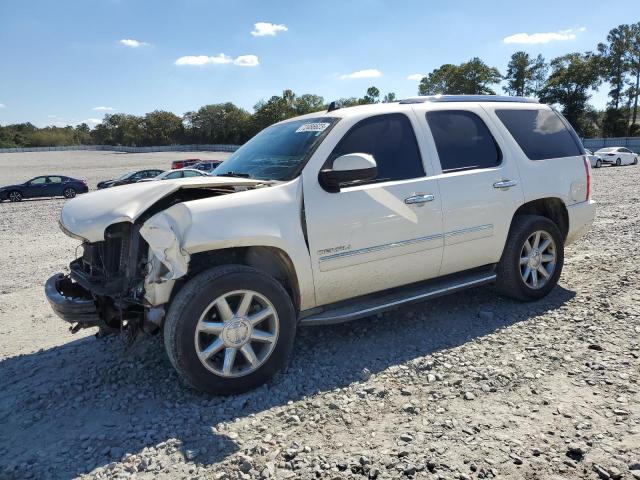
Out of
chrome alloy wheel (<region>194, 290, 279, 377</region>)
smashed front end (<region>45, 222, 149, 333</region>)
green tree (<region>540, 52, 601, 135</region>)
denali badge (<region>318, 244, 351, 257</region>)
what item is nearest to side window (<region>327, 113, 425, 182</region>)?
denali badge (<region>318, 244, 351, 257</region>)

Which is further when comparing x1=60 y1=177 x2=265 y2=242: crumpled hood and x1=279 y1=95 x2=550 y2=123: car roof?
x1=279 y1=95 x2=550 y2=123: car roof

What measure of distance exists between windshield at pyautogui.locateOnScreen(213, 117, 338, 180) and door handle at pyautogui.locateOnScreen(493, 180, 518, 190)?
5.40ft

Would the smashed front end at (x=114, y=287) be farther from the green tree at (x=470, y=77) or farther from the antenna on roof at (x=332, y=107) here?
the green tree at (x=470, y=77)

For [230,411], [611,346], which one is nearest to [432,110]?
[611,346]

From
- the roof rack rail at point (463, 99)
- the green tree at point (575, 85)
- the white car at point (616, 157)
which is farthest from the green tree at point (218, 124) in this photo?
the roof rack rail at point (463, 99)

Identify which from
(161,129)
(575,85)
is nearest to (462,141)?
(575,85)

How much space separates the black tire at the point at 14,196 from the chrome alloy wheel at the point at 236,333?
24152 millimetres

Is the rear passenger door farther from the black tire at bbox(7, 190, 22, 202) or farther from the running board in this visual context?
the black tire at bbox(7, 190, 22, 202)

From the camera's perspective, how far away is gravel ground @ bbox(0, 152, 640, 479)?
2654 mm

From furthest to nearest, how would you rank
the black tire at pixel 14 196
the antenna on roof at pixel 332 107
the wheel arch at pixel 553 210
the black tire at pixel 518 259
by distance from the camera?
the black tire at pixel 14 196
the wheel arch at pixel 553 210
the black tire at pixel 518 259
the antenna on roof at pixel 332 107

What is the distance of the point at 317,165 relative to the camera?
3.72 metres

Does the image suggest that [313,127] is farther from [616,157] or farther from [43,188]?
[616,157]

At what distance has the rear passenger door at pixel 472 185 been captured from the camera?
4.27 meters

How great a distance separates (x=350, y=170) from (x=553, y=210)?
275 cm
